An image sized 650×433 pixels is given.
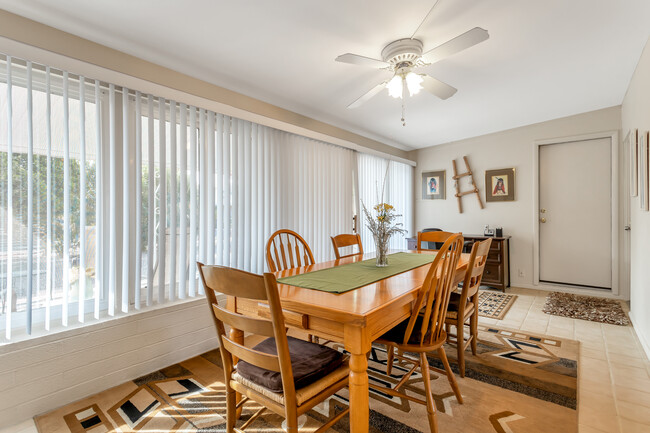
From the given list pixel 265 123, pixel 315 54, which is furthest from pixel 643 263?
pixel 265 123

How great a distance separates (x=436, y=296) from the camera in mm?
1631

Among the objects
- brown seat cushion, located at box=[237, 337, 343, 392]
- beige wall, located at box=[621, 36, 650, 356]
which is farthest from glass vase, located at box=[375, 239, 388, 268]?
beige wall, located at box=[621, 36, 650, 356]

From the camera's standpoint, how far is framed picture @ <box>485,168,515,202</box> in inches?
189

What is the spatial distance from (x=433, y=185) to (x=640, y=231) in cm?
303

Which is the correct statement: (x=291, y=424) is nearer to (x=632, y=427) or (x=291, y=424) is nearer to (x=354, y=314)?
(x=354, y=314)

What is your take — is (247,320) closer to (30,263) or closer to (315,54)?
(30,263)

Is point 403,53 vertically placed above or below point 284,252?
above

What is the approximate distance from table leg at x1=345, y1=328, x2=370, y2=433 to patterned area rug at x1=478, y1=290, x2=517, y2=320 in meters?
2.80

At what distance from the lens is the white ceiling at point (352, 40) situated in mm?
1900

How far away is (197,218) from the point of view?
2633 mm

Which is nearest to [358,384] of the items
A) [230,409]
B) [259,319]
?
[259,319]

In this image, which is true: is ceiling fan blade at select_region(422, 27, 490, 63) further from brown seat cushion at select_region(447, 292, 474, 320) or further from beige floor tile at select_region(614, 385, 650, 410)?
beige floor tile at select_region(614, 385, 650, 410)

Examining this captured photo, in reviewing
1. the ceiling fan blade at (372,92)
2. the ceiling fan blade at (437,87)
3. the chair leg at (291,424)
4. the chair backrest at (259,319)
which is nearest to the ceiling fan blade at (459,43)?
the ceiling fan blade at (437,87)

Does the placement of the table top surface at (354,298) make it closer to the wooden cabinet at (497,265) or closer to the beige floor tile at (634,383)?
the beige floor tile at (634,383)
